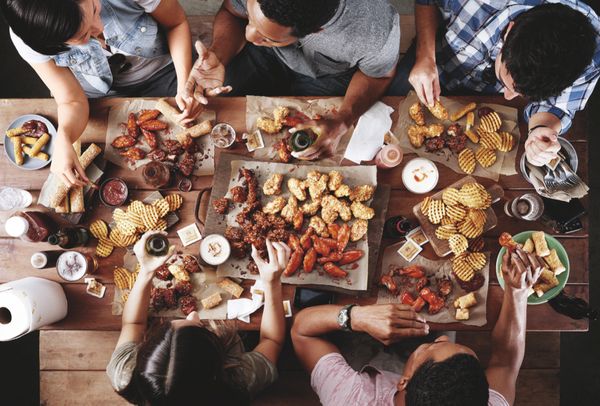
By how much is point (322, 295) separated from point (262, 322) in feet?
1.24

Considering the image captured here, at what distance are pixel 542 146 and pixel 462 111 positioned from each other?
19.3 inches

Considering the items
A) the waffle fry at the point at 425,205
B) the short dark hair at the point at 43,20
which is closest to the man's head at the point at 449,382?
the waffle fry at the point at 425,205

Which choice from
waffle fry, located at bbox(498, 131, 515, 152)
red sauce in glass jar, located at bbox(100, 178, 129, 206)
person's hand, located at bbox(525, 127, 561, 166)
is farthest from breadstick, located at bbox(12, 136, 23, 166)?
person's hand, located at bbox(525, 127, 561, 166)

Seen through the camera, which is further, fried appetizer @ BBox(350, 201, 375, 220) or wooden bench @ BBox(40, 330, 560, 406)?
wooden bench @ BBox(40, 330, 560, 406)

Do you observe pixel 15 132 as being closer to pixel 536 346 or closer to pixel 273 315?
pixel 273 315

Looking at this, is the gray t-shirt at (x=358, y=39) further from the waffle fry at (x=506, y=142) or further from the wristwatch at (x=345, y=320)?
the wristwatch at (x=345, y=320)

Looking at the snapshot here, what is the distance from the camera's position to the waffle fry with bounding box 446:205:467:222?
2637mm

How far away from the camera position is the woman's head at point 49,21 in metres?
2.09

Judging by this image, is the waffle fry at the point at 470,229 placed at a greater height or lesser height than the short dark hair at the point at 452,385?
greater

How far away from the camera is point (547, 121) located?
2.59m

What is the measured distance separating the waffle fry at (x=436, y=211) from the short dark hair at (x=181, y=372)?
139 cm

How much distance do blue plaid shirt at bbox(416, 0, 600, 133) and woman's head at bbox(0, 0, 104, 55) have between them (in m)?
1.96

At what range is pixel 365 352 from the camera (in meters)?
2.90

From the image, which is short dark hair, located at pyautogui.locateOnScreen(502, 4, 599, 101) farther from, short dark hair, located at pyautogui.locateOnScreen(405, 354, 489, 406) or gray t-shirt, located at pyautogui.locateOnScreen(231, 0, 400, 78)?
short dark hair, located at pyautogui.locateOnScreen(405, 354, 489, 406)
